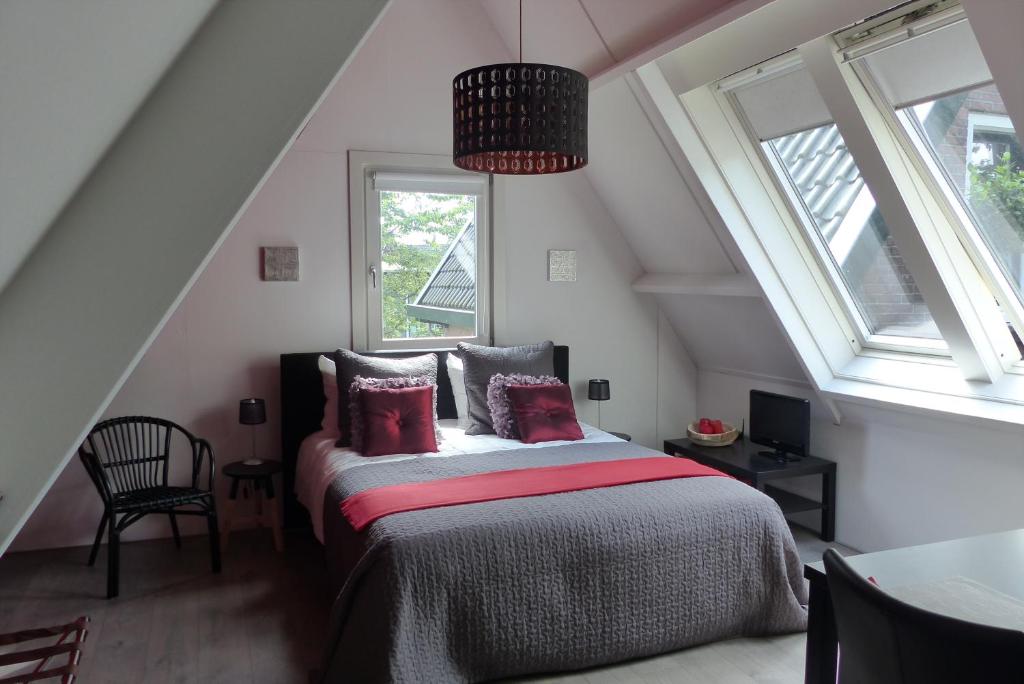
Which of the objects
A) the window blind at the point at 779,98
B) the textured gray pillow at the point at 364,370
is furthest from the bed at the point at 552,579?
the window blind at the point at 779,98

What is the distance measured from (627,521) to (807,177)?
2095 millimetres

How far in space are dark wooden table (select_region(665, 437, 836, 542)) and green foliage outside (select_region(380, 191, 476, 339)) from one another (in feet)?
6.23

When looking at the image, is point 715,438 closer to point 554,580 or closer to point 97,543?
point 554,580

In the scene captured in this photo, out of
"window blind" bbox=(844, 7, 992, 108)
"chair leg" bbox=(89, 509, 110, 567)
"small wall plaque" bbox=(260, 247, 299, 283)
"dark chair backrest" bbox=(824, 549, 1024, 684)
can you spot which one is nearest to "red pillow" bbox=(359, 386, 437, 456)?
"small wall plaque" bbox=(260, 247, 299, 283)

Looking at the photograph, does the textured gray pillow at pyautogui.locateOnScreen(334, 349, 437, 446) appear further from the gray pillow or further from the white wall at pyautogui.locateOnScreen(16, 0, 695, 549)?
the white wall at pyautogui.locateOnScreen(16, 0, 695, 549)

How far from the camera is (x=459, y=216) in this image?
491 cm

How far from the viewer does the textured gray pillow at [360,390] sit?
12.9 ft

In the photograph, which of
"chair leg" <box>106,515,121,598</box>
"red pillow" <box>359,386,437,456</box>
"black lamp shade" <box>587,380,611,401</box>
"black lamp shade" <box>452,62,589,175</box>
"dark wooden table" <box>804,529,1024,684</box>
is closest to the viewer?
"dark wooden table" <box>804,529,1024,684</box>

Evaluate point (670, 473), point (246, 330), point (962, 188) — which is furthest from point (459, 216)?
point (962, 188)

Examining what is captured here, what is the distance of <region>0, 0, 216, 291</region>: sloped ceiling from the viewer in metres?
0.23

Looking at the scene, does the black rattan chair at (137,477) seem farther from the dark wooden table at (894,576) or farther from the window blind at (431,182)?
the dark wooden table at (894,576)

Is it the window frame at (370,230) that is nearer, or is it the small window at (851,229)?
the small window at (851,229)

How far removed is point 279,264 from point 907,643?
3.87 metres

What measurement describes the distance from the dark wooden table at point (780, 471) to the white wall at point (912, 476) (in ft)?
0.22
